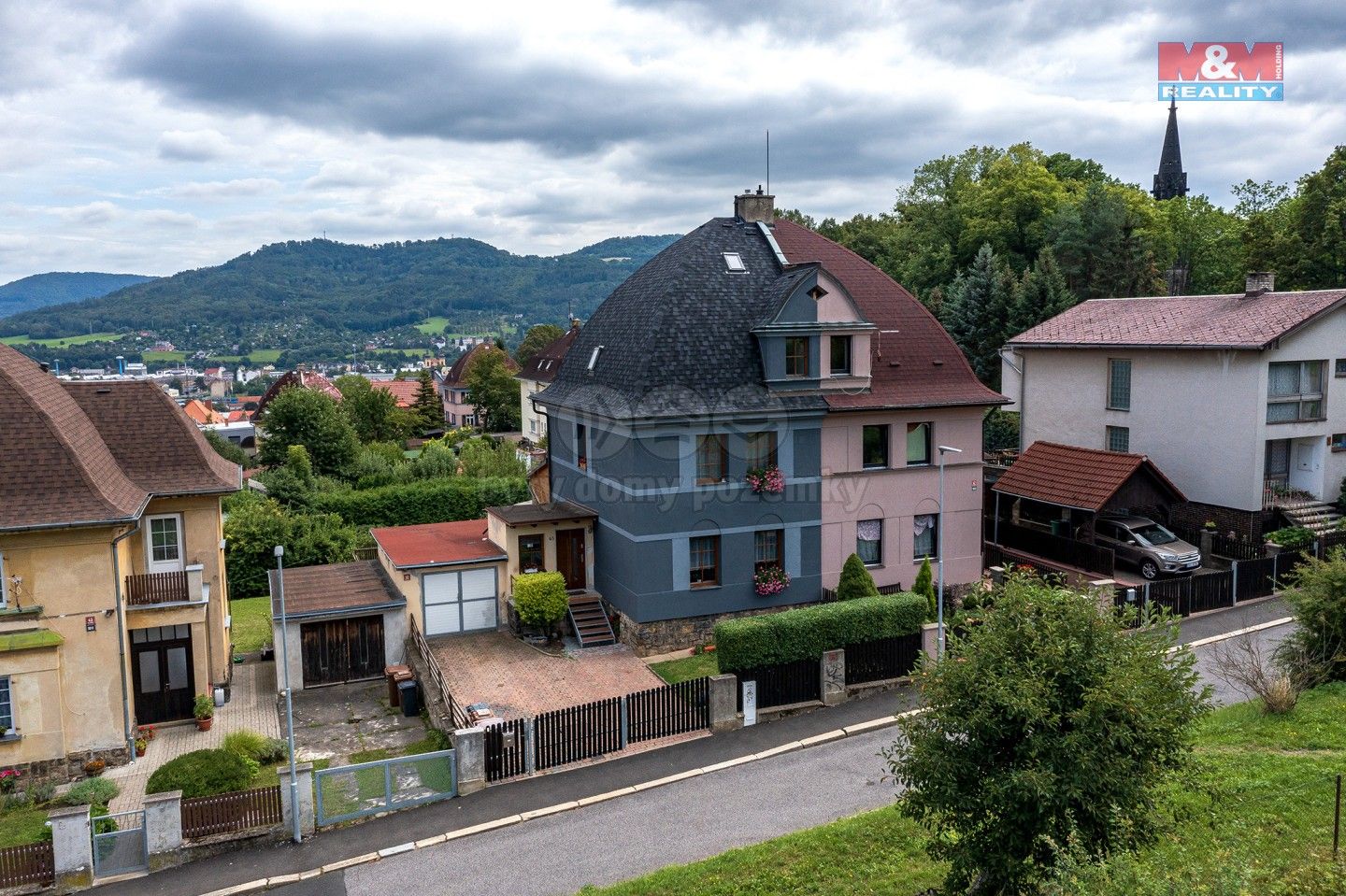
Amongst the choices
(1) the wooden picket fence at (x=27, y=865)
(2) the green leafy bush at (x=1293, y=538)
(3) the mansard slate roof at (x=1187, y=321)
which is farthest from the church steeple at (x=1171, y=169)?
(1) the wooden picket fence at (x=27, y=865)

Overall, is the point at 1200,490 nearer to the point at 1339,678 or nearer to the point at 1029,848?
the point at 1339,678

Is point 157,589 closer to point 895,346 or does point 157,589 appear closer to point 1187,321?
point 895,346

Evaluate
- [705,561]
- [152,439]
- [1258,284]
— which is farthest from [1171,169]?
[152,439]

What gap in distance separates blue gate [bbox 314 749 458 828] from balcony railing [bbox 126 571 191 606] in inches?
305

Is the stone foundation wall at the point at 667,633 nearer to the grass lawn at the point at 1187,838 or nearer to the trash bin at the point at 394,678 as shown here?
the trash bin at the point at 394,678

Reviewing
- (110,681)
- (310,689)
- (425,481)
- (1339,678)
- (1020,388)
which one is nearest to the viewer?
(1339,678)

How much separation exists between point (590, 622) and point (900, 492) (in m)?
10.3

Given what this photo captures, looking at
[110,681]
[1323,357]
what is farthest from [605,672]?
[1323,357]

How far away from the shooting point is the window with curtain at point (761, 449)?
27.8 m

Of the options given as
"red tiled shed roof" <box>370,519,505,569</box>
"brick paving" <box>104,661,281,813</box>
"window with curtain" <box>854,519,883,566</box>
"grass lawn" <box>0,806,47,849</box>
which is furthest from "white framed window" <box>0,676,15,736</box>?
"window with curtain" <box>854,519,883,566</box>

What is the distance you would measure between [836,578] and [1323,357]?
65.2 ft

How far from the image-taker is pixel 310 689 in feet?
87.7

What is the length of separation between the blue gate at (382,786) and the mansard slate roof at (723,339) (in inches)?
416

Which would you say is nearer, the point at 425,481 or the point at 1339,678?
the point at 1339,678
